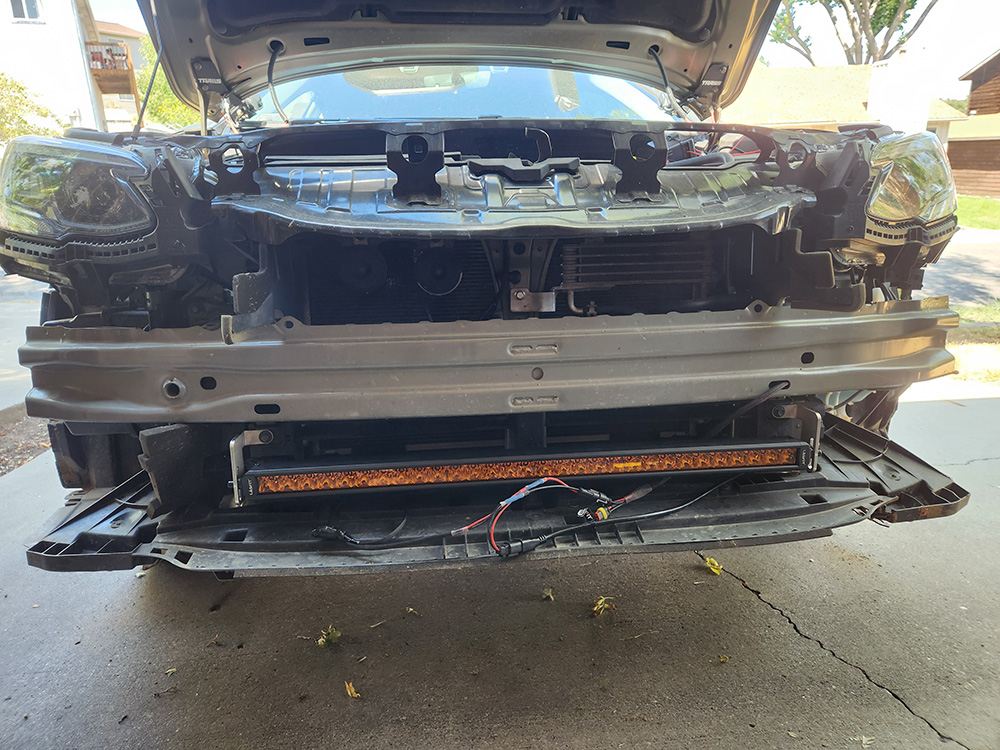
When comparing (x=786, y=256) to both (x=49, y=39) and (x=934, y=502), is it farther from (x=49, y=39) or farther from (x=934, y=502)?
(x=49, y=39)

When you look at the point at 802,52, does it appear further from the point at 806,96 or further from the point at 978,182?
the point at 978,182

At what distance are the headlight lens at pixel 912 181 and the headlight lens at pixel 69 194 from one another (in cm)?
214

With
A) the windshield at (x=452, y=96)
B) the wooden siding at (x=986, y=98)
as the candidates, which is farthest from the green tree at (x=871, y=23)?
the windshield at (x=452, y=96)

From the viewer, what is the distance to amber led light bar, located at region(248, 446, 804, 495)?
1854 mm

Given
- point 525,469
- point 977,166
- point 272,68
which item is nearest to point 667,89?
point 272,68

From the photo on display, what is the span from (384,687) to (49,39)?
2425cm

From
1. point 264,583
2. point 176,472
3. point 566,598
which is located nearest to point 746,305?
point 566,598

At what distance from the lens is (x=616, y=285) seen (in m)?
2.08

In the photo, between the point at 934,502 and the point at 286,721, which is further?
the point at 934,502

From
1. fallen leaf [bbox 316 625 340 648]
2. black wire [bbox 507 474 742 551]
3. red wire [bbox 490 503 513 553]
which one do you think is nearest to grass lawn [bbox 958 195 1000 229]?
black wire [bbox 507 474 742 551]

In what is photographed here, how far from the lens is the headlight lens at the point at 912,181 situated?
1967 millimetres

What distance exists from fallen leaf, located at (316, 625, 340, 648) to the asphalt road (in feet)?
0.10

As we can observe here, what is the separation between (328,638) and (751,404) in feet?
5.44

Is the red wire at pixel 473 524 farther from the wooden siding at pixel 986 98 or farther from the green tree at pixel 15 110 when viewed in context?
the wooden siding at pixel 986 98
